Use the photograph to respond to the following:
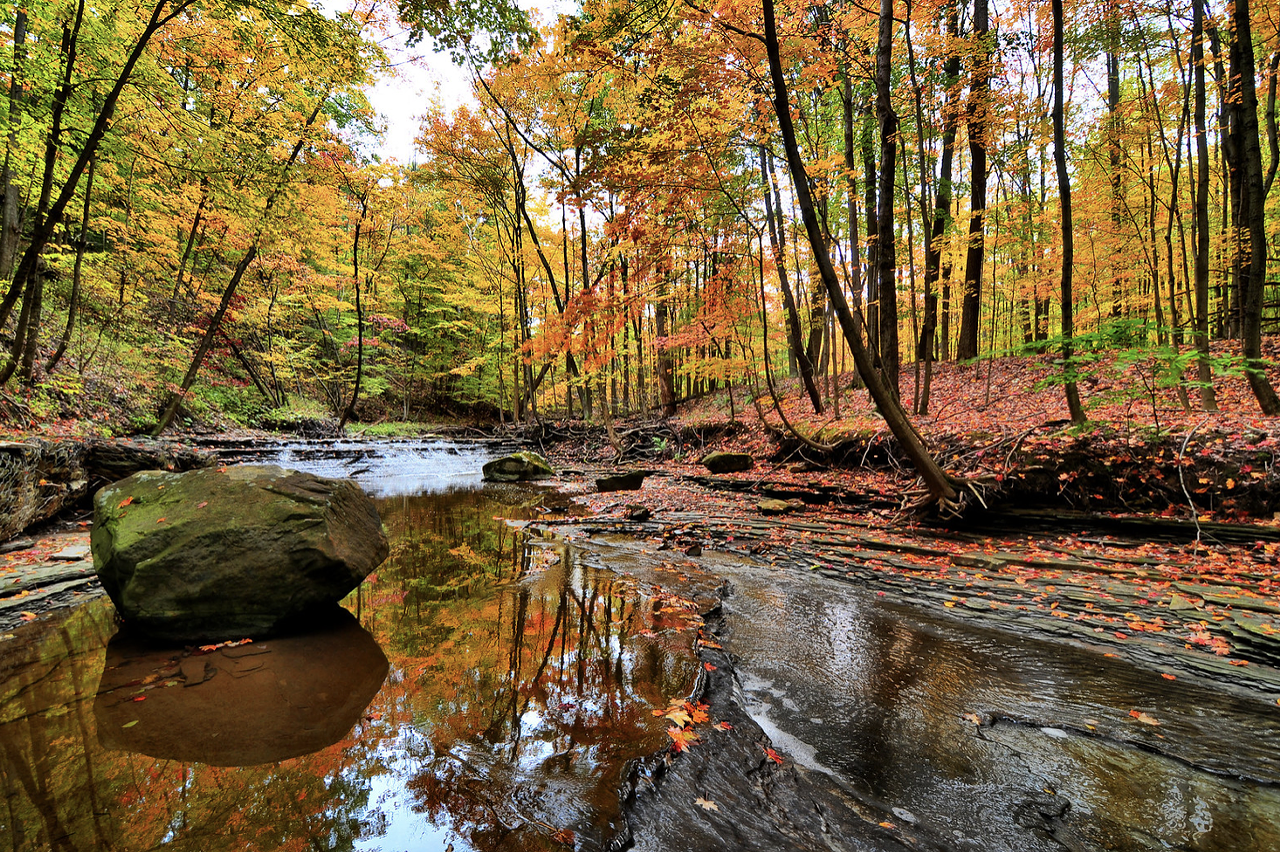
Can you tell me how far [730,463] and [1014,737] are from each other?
890 centimetres

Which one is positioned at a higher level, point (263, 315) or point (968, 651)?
point (263, 315)

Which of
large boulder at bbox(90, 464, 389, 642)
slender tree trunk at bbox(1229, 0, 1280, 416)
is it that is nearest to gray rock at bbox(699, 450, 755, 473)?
slender tree trunk at bbox(1229, 0, 1280, 416)

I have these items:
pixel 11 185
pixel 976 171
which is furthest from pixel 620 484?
pixel 976 171

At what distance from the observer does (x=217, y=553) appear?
3.37 metres

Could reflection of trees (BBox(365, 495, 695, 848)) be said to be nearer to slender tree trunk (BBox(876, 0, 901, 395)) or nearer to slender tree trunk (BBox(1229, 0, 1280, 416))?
slender tree trunk (BBox(876, 0, 901, 395))

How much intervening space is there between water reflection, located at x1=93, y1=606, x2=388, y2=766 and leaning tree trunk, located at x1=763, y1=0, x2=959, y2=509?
5822 millimetres

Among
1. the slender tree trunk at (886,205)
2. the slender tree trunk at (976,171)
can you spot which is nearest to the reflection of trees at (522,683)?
the slender tree trunk at (886,205)

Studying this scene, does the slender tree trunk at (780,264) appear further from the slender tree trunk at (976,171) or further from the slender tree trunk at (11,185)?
the slender tree trunk at (11,185)

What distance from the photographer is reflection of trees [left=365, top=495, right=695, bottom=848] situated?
1990 mm

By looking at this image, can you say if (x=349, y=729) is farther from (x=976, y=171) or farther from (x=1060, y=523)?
(x=976, y=171)

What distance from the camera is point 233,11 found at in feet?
21.7

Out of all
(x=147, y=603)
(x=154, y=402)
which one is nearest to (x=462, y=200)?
(x=154, y=402)

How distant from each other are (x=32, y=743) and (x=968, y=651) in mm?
5447

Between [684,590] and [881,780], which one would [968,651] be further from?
[684,590]
